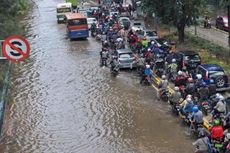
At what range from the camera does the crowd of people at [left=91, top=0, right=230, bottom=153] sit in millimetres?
17781

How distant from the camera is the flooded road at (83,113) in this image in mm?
20188

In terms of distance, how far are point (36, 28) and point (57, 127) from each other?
33.7 meters

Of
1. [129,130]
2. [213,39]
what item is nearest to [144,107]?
[129,130]

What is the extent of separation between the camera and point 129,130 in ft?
70.8

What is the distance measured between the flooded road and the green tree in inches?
268

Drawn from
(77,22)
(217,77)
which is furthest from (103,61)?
(77,22)

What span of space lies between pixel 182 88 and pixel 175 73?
3.64 m

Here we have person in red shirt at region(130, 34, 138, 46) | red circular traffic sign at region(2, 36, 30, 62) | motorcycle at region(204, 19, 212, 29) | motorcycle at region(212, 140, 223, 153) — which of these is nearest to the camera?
red circular traffic sign at region(2, 36, 30, 62)

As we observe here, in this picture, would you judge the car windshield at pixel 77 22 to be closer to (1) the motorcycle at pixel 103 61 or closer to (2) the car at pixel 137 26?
(2) the car at pixel 137 26

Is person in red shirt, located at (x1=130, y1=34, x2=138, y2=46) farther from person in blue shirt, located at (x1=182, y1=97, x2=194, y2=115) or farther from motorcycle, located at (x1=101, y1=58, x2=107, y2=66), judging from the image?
person in blue shirt, located at (x1=182, y1=97, x2=194, y2=115)

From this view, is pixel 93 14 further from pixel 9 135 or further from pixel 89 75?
pixel 9 135

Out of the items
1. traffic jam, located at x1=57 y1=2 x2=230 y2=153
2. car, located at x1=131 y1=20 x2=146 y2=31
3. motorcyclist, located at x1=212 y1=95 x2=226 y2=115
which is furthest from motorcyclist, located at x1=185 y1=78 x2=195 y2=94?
car, located at x1=131 y1=20 x2=146 y2=31

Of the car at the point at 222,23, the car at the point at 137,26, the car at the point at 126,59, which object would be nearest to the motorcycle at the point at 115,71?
the car at the point at 126,59

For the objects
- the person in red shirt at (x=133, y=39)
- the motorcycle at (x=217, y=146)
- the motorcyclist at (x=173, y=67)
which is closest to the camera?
the motorcycle at (x=217, y=146)
